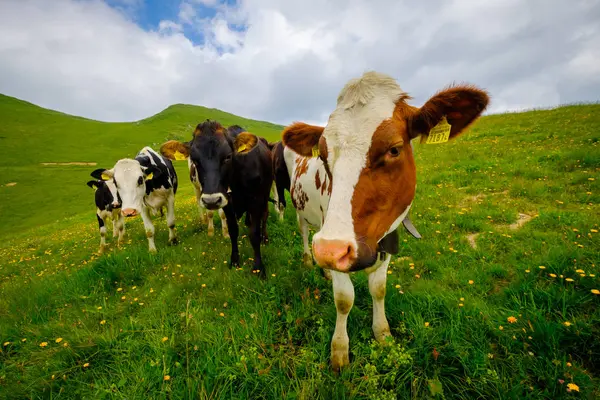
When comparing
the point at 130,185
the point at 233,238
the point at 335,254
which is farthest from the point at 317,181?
the point at 130,185

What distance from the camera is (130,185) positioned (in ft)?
19.4

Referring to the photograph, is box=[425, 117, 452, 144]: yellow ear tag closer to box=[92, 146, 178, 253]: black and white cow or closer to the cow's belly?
box=[92, 146, 178, 253]: black and white cow

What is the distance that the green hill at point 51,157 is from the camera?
20.5 meters

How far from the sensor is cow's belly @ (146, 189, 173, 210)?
6.93 m

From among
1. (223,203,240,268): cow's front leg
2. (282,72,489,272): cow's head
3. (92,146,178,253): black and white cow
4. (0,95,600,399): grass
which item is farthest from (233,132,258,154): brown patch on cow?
(92,146,178,253): black and white cow

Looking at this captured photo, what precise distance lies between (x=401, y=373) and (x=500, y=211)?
4809mm

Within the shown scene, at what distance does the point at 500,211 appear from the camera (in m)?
5.55

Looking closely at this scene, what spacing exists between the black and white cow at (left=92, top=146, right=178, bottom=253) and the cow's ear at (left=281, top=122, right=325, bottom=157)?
14.8 feet

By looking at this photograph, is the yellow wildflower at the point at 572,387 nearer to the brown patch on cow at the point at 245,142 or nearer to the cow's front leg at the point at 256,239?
the cow's front leg at the point at 256,239

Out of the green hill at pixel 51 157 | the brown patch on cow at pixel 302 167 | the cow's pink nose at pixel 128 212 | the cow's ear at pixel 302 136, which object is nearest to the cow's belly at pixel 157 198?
the cow's pink nose at pixel 128 212

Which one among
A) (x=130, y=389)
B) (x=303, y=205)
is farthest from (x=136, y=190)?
(x=130, y=389)

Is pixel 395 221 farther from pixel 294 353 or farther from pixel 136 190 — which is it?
pixel 136 190

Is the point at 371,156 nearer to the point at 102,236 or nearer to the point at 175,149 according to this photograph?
the point at 175,149

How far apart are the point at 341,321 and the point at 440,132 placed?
196cm
